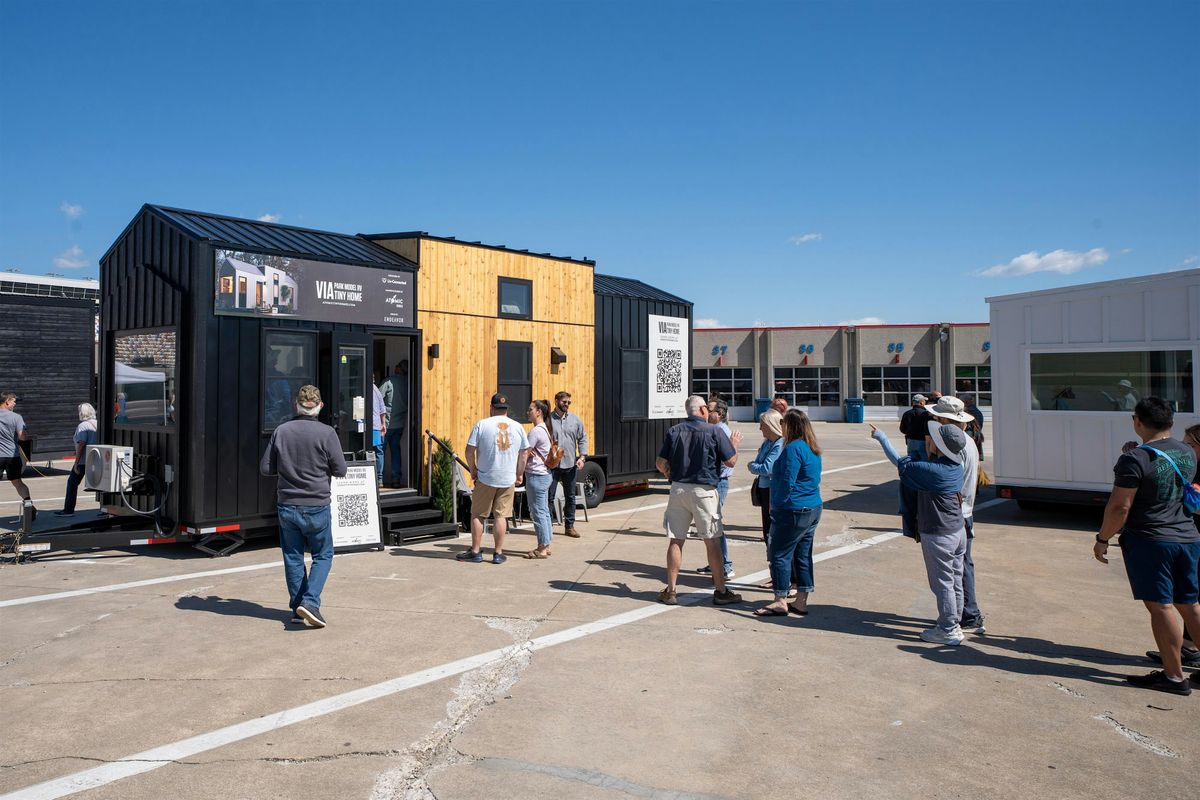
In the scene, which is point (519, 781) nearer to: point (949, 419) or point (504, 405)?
point (949, 419)

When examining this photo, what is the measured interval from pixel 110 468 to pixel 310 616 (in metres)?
4.31

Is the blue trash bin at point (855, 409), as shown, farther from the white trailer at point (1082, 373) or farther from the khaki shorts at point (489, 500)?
the khaki shorts at point (489, 500)

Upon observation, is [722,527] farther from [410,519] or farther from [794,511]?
[410,519]

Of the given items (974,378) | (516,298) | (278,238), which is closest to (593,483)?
(516,298)

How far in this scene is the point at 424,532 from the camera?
10.1m

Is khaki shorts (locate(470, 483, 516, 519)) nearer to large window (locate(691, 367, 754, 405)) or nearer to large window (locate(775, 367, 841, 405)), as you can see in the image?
large window (locate(775, 367, 841, 405))

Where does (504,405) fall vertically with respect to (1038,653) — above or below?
above

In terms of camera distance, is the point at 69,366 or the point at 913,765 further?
the point at 69,366

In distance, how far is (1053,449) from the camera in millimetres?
11430

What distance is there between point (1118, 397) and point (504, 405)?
791 cm

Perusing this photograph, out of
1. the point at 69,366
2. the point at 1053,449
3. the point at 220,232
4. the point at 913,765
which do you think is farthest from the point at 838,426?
the point at 913,765

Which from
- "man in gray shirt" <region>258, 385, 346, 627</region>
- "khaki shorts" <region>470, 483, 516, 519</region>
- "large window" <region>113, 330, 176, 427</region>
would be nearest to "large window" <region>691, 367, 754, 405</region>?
"large window" <region>113, 330, 176, 427</region>

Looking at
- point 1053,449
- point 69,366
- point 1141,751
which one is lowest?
point 1141,751

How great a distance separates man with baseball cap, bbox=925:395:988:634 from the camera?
6.10 metres
